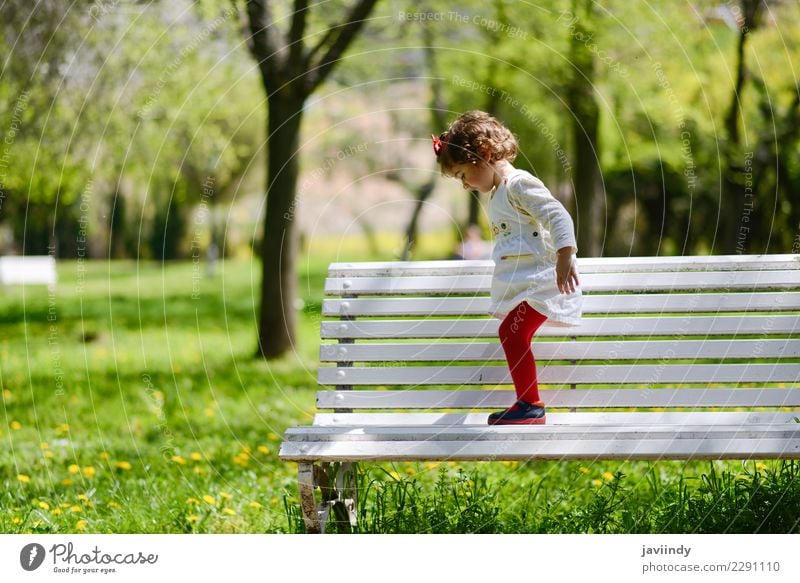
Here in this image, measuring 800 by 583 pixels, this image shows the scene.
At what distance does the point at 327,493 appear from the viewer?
11.9 feet

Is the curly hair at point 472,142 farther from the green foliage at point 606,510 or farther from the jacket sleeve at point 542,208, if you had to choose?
the green foliage at point 606,510

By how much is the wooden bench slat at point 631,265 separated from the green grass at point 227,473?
2.65 ft

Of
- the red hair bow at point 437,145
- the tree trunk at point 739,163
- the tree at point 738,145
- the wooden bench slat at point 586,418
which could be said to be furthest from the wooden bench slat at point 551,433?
the tree trunk at point 739,163

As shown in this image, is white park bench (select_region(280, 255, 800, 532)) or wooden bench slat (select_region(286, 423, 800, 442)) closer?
wooden bench slat (select_region(286, 423, 800, 442))

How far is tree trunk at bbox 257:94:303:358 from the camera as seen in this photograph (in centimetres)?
788

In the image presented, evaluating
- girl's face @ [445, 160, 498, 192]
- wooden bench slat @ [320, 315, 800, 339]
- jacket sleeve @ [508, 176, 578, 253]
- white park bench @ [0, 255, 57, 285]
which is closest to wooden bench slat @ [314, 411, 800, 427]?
wooden bench slat @ [320, 315, 800, 339]

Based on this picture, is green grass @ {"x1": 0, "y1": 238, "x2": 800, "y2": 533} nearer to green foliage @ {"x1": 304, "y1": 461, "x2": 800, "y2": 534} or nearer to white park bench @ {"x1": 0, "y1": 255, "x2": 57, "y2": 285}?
green foliage @ {"x1": 304, "y1": 461, "x2": 800, "y2": 534}

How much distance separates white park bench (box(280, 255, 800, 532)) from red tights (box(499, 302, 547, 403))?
0.11 metres

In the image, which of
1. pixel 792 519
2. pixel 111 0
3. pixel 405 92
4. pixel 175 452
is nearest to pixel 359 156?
pixel 405 92

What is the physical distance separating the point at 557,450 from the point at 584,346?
0.75 meters

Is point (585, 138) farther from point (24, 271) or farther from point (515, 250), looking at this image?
point (24, 271)

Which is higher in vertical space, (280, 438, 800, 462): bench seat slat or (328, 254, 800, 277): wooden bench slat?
(328, 254, 800, 277): wooden bench slat

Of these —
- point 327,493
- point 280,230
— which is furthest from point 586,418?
point 280,230

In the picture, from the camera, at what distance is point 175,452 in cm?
542
